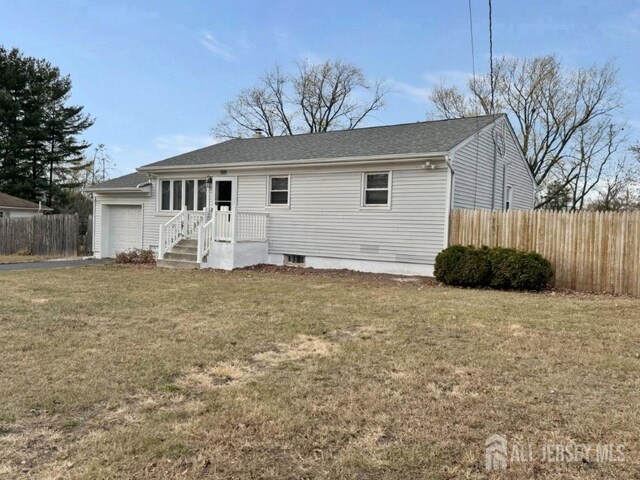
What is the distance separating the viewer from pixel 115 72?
19.5 metres

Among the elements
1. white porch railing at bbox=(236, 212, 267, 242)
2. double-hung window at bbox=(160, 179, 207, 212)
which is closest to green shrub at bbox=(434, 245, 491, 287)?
white porch railing at bbox=(236, 212, 267, 242)

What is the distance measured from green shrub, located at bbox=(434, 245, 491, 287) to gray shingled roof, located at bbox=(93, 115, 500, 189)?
8.63 ft

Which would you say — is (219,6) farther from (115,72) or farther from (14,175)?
(14,175)

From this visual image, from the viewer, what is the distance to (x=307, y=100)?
122ft

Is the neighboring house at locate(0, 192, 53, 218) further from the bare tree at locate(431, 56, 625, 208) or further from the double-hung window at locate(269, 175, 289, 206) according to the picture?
the bare tree at locate(431, 56, 625, 208)

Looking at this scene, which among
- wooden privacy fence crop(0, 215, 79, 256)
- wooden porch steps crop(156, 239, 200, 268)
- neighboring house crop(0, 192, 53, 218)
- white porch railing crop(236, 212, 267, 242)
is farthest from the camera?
neighboring house crop(0, 192, 53, 218)

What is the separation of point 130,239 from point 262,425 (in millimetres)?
Answer: 16422

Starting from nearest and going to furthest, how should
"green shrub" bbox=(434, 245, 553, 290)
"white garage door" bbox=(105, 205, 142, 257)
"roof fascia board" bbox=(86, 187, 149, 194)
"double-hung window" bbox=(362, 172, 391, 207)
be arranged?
"green shrub" bbox=(434, 245, 553, 290) → "double-hung window" bbox=(362, 172, 391, 207) → "roof fascia board" bbox=(86, 187, 149, 194) → "white garage door" bbox=(105, 205, 142, 257)

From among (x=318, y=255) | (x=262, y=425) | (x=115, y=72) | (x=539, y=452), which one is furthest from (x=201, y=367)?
(x=115, y=72)

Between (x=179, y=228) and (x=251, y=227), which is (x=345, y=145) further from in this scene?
(x=179, y=228)

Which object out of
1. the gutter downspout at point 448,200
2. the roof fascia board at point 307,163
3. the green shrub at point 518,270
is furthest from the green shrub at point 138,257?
the green shrub at point 518,270

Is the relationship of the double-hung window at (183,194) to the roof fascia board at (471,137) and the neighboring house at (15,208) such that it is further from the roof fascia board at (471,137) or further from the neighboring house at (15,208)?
the neighboring house at (15,208)

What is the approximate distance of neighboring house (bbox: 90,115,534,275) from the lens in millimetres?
12430

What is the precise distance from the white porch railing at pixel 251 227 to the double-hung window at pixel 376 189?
334 cm
